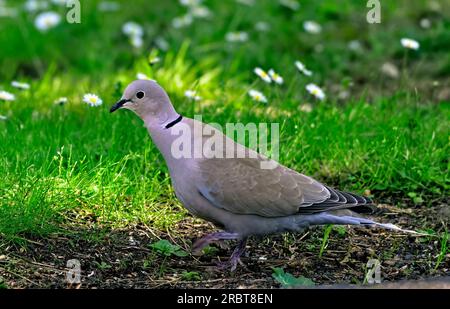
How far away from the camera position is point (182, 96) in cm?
618

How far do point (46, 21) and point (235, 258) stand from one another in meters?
4.99

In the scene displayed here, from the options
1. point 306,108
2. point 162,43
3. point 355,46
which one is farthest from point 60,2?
point 306,108

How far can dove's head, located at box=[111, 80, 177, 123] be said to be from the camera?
433 cm

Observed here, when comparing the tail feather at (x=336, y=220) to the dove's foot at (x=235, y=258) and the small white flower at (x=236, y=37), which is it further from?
the small white flower at (x=236, y=37)

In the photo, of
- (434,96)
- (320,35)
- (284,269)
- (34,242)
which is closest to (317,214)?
(284,269)

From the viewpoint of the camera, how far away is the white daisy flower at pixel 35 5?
883cm

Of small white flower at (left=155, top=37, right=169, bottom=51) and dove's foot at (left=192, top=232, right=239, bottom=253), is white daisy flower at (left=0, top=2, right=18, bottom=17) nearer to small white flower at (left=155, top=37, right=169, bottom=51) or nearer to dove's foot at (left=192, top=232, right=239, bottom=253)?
small white flower at (left=155, top=37, right=169, bottom=51)

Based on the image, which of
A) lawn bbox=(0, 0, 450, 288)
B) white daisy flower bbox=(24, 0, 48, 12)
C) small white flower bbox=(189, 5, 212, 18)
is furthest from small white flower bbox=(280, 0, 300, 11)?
white daisy flower bbox=(24, 0, 48, 12)

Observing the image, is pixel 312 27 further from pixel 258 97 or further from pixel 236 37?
pixel 258 97

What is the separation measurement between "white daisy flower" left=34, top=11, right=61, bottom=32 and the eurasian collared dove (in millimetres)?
4503

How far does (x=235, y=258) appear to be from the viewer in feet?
13.9

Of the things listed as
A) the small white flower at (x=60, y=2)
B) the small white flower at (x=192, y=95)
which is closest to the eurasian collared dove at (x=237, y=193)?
the small white flower at (x=192, y=95)
